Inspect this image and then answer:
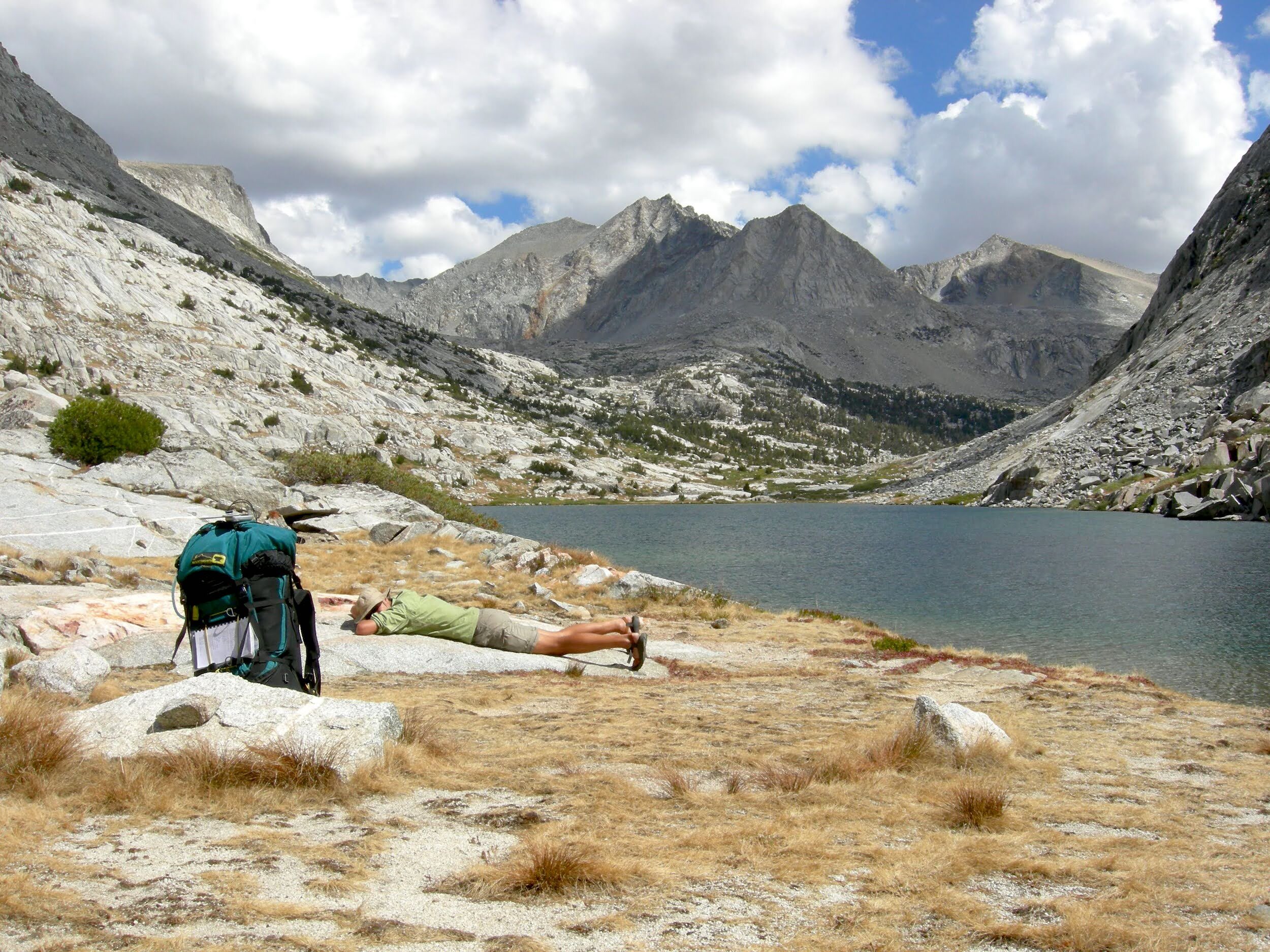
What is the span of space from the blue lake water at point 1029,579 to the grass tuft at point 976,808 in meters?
19.1

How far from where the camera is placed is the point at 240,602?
8.65 m

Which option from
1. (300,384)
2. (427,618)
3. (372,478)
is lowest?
(427,618)

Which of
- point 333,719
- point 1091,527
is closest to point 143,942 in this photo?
point 333,719

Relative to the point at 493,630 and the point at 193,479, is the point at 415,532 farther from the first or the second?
the point at 493,630

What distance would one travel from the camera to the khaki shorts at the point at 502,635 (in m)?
15.6

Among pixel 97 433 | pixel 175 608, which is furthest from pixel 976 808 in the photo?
pixel 97 433

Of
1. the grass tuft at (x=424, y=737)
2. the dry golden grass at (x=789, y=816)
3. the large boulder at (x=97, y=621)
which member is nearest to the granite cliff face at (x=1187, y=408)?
the dry golden grass at (x=789, y=816)

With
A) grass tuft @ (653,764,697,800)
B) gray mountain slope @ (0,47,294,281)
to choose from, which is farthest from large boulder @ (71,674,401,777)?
gray mountain slope @ (0,47,294,281)

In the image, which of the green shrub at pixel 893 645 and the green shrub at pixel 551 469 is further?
the green shrub at pixel 551 469

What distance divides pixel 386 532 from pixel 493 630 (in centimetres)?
2114

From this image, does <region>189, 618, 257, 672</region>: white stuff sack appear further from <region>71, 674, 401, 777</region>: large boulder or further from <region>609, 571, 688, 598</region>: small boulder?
<region>609, 571, 688, 598</region>: small boulder

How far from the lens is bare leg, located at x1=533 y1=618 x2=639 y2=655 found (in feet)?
51.7

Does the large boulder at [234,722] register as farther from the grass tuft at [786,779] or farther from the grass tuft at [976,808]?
the grass tuft at [976,808]

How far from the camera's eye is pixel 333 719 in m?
7.18
